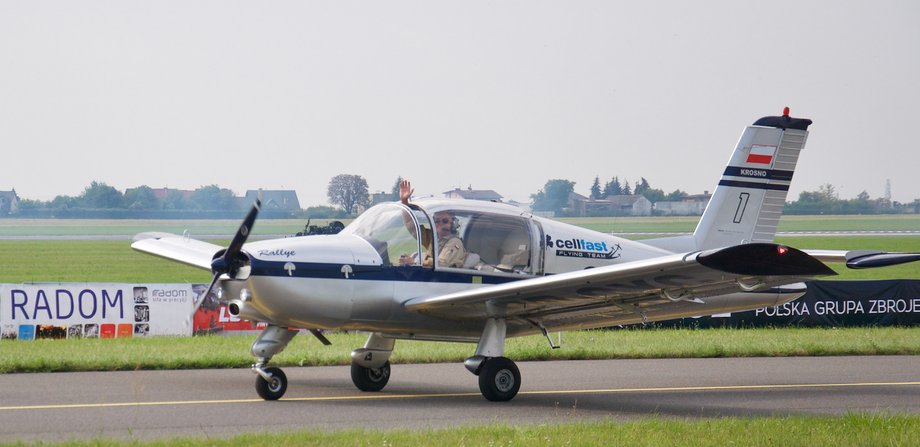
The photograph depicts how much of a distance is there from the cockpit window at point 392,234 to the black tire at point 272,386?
5.96ft

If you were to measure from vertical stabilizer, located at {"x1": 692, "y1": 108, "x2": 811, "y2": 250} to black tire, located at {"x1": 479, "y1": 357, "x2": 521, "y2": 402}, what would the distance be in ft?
14.0

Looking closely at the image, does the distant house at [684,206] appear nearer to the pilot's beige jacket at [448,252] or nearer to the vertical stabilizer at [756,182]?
the vertical stabilizer at [756,182]

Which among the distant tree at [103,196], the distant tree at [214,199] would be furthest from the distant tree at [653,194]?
the distant tree at [103,196]

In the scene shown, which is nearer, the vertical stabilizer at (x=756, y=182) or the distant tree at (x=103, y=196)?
the vertical stabilizer at (x=756, y=182)

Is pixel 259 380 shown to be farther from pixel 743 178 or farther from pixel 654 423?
pixel 743 178

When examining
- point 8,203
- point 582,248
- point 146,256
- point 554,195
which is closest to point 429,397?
point 582,248

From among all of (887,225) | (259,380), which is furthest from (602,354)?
(887,225)

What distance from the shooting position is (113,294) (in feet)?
67.7

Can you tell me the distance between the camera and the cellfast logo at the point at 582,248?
1421 cm

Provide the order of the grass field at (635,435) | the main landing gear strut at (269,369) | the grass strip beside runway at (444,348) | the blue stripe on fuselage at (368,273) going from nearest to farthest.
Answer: the grass field at (635,435)
the blue stripe on fuselage at (368,273)
the main landing gear strut at (269,369)
the grass strip beside runway at (444,348)

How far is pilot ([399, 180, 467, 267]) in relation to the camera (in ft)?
43.9

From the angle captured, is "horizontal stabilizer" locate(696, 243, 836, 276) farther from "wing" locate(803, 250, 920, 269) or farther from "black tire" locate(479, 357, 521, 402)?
"black tire" locate(479, 357, 521, 402)

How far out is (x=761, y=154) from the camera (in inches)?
620

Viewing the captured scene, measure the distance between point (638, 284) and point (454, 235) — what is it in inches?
102
